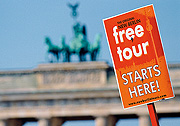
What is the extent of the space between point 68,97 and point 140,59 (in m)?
42.5

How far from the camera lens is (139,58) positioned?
7305 millimetres

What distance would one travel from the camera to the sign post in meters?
7.18

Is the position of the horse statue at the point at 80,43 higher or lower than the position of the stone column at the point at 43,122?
higher

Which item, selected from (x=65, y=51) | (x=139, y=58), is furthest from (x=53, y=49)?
(x=139, y=58)

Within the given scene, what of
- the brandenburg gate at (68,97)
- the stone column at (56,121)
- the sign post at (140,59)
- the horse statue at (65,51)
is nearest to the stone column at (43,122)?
the brandenburg gate at (68,97)

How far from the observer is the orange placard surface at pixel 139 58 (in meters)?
7.18

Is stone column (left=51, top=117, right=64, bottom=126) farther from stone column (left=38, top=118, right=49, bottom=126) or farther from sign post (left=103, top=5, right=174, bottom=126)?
sign post (left=103, top=5, right=174, bottom=126)

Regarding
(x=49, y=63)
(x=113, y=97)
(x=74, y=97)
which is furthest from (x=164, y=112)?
(x=49, y=63)

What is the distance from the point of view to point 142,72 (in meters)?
7.32

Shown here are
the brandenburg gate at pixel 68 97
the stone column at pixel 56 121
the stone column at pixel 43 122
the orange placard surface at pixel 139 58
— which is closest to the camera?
the orange placard surface at pixel 139 58

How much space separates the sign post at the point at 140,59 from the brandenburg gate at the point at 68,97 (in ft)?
135

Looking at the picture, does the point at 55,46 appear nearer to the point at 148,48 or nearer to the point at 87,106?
the point at 87,106

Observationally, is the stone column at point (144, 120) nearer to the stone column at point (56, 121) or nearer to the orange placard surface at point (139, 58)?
the stone column at point (56, 121)

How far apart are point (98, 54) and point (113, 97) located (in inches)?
222
